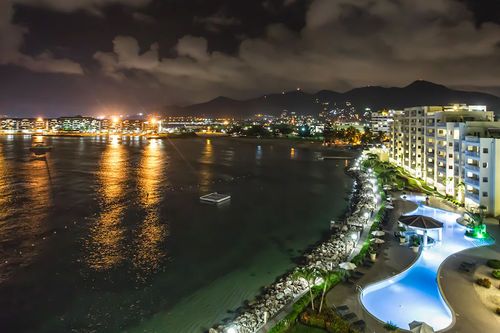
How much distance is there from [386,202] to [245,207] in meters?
13.9

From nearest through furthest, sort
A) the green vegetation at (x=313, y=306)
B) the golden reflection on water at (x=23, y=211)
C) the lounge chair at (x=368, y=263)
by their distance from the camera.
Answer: the green vegetation at (x=313, y=306) < the lounge chair at (x=368, y=263) < the golden reflection on water at (x=23, y=211)

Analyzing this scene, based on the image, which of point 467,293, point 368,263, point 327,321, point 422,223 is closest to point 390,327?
point 327,321

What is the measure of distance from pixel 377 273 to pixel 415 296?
2.12 meters

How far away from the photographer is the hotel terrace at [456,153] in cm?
2738

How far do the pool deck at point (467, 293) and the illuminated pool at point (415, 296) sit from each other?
1.16ft

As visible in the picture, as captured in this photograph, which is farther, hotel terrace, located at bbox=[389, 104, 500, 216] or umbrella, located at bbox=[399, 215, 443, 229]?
hotel terrace, located at bbox=[389, 104, 500, 216]

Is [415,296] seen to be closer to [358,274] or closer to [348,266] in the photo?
[358,274]

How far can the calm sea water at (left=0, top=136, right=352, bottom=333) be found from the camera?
1598cm

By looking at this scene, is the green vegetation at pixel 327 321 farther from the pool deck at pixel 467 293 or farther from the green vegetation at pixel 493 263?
Result: the green vegetation at pixel 493 263

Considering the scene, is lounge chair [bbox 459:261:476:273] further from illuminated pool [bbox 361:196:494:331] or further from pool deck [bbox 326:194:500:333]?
illuminated pool [bbox 361:196:494:331]

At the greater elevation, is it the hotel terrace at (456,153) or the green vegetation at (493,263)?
the hotel terrace at (456,153)

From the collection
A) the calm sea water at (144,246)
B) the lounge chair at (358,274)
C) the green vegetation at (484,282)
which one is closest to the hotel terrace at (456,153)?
the calm sea water at (144,246)

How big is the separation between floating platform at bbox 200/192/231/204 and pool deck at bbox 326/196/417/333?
18254 mm

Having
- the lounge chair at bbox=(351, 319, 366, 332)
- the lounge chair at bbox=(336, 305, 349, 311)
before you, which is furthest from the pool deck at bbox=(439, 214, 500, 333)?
the lounge chair at bbox=(336, 305, 349, 311)
